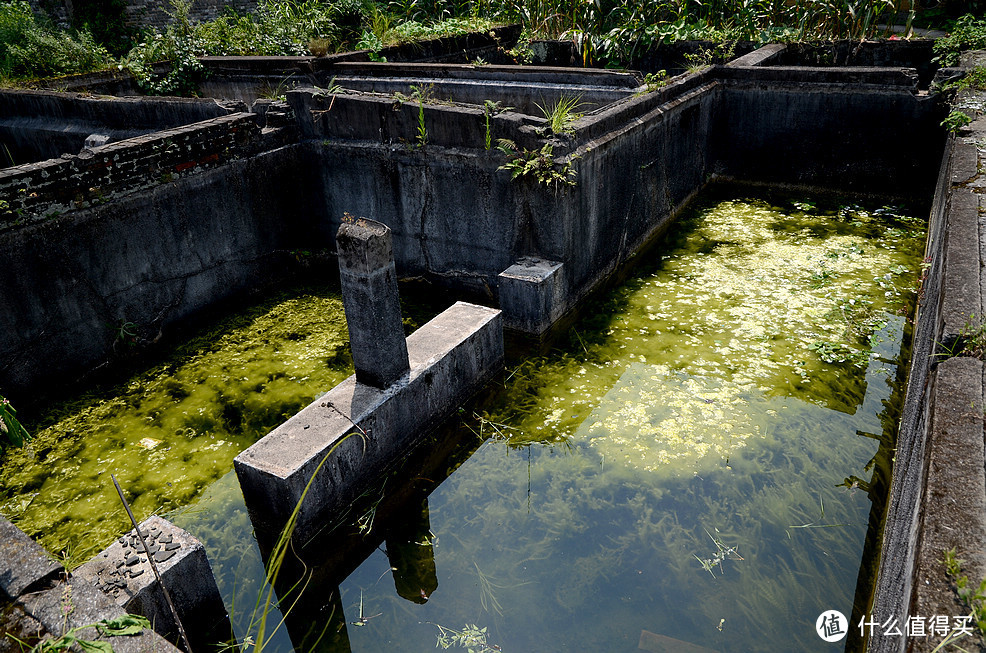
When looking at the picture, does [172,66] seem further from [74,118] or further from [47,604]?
[47,604]

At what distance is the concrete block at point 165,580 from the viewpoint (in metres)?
2.76

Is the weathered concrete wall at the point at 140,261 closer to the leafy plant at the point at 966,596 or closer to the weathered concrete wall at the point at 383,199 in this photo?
the weathered concrete wall at the point at 383,199

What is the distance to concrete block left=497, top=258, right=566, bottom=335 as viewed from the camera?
200 inches

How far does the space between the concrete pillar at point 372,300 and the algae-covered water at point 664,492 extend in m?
0.82

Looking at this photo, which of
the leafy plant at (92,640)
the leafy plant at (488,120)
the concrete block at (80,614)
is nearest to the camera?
the leafy plant at (92,640)

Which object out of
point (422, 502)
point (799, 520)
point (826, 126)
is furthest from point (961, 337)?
point (826, 126)

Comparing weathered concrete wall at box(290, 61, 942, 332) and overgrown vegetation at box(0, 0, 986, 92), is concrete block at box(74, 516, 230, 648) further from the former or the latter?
overgrown vegetation at box(0, 0, 986, 92)

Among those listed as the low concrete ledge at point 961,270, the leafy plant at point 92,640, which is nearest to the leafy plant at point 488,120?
the low concrete ledge at point 961,270

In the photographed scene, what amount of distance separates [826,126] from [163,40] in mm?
9130

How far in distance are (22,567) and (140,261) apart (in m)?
3.29

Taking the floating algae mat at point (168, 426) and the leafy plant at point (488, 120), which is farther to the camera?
the leafy plant at point (488, 120)

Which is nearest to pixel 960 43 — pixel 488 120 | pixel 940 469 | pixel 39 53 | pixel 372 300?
pixel 488 120

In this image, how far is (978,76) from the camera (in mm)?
6711

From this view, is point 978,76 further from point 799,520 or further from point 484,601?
point 484,601
